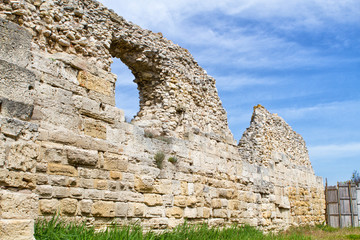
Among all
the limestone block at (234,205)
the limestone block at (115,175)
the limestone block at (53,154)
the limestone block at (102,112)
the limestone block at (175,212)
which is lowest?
the limestone block at (175,212)

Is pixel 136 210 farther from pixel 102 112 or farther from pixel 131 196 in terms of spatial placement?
pixel 102 112

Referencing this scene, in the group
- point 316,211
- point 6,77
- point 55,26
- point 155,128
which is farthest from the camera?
point 316,211

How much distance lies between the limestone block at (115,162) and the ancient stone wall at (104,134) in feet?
0.05

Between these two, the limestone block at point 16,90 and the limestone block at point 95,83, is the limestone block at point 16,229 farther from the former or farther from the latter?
the limestone block at point 95,83

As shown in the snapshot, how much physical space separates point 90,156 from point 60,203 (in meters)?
0.81

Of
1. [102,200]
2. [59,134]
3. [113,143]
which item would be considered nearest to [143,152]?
[113,143]

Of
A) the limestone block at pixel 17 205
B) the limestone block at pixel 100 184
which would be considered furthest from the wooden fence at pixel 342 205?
the limestone block at pixel 17 205

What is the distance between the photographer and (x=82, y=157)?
574cm

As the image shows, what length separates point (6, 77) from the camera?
4301 millimetres

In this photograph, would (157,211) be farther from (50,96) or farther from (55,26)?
(55,26)

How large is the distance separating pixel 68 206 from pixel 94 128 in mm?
1233

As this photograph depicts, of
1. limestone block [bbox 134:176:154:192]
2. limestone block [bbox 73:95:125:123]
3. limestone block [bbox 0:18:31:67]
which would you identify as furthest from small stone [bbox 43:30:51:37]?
limestone block [bbox 134:176:154:192]

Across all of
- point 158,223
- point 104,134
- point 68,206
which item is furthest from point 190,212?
point 68,206

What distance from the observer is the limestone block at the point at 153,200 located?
22.4 ft
